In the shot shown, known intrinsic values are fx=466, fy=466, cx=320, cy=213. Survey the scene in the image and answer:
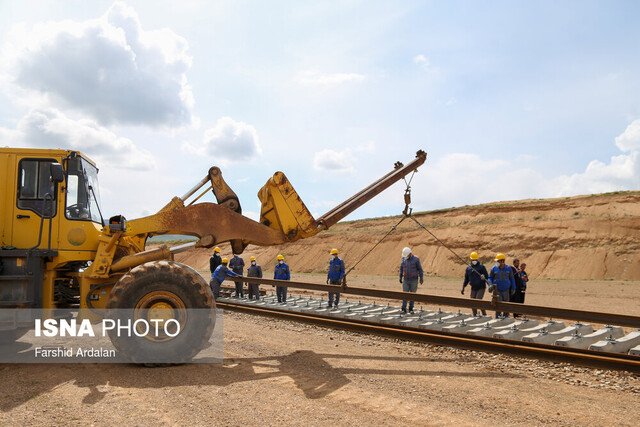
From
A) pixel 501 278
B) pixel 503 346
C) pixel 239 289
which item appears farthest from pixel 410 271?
pixel 239 289

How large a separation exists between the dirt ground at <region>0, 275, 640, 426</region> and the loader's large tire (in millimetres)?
239

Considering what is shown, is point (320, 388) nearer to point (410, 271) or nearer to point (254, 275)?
point (410, 271)

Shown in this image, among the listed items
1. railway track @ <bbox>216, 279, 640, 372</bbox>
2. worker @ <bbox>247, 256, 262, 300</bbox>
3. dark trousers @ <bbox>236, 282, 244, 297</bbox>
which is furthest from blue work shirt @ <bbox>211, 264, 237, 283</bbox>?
railway track @ <bbox>216, 279, 640, 372</bbox>

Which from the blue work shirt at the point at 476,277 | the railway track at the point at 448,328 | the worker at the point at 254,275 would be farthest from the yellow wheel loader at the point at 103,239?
the worker at the point at 254,275

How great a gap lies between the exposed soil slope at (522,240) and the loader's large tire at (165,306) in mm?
26820

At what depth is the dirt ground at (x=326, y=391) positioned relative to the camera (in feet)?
14.8

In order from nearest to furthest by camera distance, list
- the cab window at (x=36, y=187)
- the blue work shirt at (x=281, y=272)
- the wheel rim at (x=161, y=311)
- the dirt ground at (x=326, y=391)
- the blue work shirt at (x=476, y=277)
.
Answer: the dirt ground at (x=326, y=391) < the wheel rim at (x=161, y=311) < the cab window at (x=36, y=187) < the blue work shirt at (x=476, y=277) < the blue work shirt at (x=281, y=272)

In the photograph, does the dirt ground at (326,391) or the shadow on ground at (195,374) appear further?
the shadow on ground at (195,374)

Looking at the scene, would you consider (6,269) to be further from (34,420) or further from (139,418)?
A: (139,418)

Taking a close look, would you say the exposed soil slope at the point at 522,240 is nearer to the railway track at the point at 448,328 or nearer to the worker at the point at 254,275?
the worker at the point at 254,275

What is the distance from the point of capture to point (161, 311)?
629cm

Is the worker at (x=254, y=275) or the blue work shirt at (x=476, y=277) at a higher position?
the blue work shirt at (x=476, y=277)

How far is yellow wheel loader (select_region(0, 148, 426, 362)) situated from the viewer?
6.26m

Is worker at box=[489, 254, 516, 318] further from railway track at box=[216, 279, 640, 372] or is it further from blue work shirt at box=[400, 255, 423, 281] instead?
blue work shirt at box=[400, 255, 423, 281]
